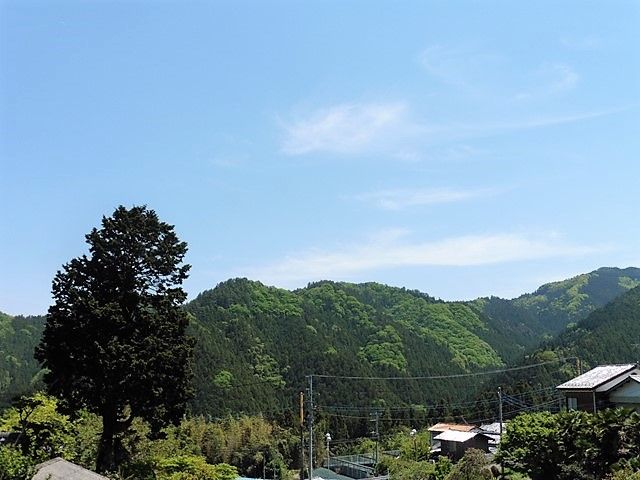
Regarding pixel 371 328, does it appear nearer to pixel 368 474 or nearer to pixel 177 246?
pixel 368 474

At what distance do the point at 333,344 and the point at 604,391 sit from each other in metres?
68.7

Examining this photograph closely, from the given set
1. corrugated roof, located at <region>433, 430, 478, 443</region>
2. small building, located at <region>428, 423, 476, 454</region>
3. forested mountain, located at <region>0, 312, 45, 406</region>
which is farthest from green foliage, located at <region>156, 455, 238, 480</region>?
forested mountain, located at <region>0, 312, 45, 406</region>

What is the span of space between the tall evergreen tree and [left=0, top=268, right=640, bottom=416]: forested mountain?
34153 mm

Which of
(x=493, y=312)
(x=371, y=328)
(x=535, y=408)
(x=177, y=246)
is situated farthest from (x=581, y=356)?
(x=493, y=312)

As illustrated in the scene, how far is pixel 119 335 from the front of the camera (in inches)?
890

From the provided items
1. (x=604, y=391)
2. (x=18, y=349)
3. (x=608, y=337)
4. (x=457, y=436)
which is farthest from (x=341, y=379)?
(x=604, y=391)

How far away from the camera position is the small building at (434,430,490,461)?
45125 mm

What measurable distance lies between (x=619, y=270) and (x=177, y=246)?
196m

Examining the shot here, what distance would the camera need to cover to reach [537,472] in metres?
23.8

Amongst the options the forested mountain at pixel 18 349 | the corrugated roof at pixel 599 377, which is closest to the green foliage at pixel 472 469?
the corrugated roof at pixel 599 377

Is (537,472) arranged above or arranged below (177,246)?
below

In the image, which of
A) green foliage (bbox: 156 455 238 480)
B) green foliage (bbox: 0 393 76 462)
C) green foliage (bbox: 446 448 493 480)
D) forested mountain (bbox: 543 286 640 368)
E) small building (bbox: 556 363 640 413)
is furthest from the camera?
forested mountain (bbox: 543 286 640 368)

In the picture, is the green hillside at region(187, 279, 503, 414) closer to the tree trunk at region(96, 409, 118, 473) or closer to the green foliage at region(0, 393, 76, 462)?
the green foliage at region(0, 393, 76, 462)

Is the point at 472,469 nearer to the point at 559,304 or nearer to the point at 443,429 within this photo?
the point at 443,429
